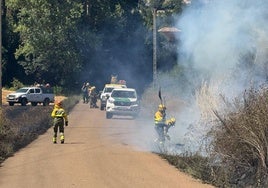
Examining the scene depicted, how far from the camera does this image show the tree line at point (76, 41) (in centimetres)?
6391

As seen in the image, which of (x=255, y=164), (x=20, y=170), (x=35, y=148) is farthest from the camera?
(x=35, y=148)

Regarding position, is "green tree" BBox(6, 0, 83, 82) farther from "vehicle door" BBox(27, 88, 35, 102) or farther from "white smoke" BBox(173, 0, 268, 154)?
"white smoke" BBox(173, 0, 268, 154)

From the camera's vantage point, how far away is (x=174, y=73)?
1463 inches

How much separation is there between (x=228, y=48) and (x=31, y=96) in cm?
3350

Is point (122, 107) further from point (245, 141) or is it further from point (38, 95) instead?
point (245, 141)

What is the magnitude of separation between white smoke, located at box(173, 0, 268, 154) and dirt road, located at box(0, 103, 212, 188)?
6.44ft

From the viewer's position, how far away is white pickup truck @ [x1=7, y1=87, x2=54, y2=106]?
51.4m

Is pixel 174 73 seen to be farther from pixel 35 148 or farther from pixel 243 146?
pixel 243 146

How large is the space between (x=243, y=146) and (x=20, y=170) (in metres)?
5.53

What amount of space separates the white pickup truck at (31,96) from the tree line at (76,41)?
→ 10424 mm

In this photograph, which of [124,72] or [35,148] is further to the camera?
[124,72]

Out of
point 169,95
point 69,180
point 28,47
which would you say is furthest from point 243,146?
point 28,47

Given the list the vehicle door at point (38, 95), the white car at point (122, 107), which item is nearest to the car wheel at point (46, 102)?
the vehicle door at point (38, 95)

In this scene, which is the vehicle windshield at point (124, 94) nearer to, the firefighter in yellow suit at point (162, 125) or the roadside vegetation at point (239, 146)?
the firefighter in yellow suit at point (162, 125)
